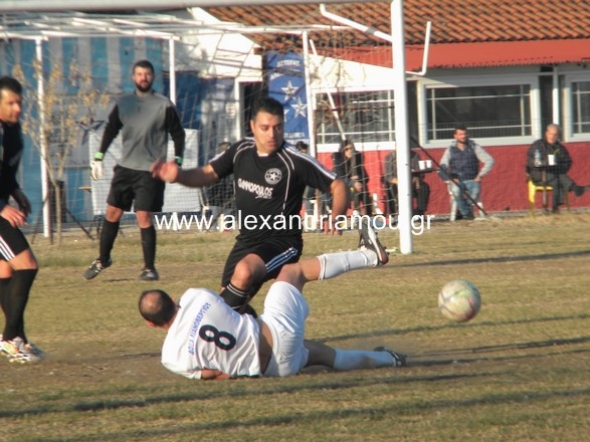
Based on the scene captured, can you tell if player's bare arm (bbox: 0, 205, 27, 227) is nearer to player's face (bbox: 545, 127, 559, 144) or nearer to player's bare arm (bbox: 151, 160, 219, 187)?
player's bare arm (bbox: 151, 160, 219, 187)

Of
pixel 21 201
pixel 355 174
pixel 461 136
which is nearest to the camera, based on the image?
pixel 21 201

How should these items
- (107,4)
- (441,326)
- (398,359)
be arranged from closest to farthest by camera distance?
(398,359), (441,326), (107,4)

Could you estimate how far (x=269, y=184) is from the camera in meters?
7.83

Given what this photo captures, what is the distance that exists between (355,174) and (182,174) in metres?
9.08

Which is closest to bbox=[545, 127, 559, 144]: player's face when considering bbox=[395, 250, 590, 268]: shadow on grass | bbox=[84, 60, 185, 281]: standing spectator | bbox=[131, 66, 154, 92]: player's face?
bbox=[395, 250, 590, 268]: shadow on grass

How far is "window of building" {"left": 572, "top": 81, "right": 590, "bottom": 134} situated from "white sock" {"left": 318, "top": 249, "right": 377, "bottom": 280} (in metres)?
17.8

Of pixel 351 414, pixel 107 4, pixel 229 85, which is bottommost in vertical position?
pixel 351 414

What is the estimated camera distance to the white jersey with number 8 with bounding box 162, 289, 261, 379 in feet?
20.6

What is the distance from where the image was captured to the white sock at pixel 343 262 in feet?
23.6

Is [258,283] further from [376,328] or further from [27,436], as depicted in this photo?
[27,436]

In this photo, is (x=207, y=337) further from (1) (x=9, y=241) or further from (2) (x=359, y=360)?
(1) (x=9, y=241)

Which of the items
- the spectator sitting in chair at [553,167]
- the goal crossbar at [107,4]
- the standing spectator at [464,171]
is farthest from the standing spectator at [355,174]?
the spectator sitting in chair at [553,167]

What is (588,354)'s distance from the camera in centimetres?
746

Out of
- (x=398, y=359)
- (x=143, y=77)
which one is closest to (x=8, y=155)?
(x=398, y=359)
